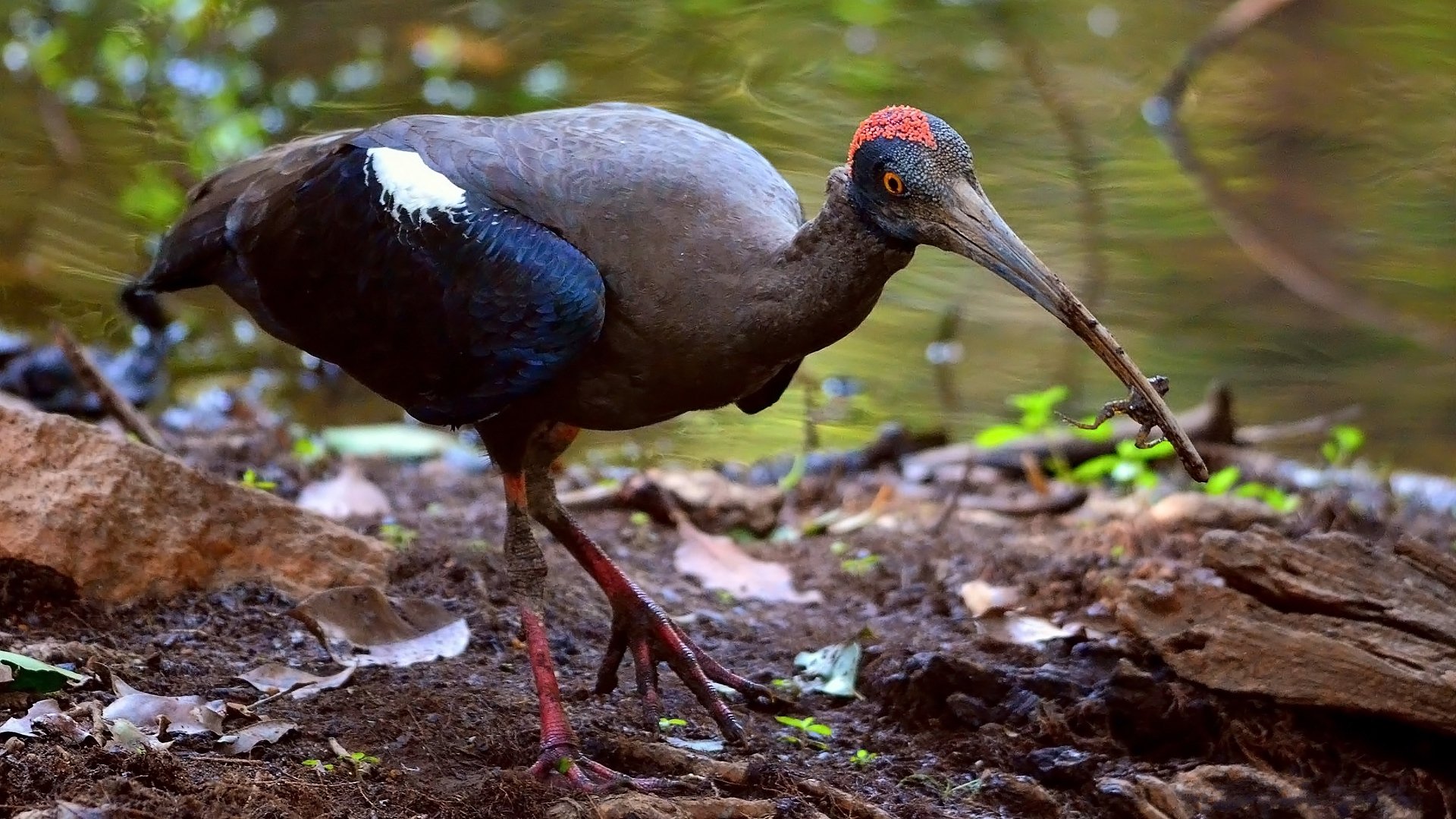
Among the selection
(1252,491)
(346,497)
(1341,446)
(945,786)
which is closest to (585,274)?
(945,786)

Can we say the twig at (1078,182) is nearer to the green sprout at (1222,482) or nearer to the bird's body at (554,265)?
the green sprout at (1222,482)

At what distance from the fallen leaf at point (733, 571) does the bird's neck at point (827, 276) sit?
6.48 feet

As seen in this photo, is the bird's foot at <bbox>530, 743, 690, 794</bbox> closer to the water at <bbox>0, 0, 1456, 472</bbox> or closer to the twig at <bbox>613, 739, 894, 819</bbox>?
the twig at <bbox>613, 739, 894, 819</bbox>

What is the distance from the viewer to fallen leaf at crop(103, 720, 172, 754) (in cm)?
280

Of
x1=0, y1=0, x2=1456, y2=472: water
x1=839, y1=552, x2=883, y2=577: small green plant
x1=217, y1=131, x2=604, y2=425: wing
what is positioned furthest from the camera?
x1=0, y1=0, x2=1456, y2=472: water

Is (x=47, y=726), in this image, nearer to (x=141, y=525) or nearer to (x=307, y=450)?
(x=141, y=525)

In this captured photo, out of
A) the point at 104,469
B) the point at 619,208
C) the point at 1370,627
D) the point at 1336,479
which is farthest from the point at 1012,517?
the point at 104,469

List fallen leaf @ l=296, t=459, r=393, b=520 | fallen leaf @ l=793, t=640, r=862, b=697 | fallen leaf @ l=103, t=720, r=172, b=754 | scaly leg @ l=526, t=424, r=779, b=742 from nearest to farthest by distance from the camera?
fallen leaf @ l=103, t=720, r=172, b=754
scaly leg @ l=526, t=424, r=779, b=742
fallen leaf @ l=793, t=640, r=862, b=697
fallen leaf @ l=296, t=459, r=393, b=520

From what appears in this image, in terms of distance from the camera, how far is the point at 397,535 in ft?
16.4

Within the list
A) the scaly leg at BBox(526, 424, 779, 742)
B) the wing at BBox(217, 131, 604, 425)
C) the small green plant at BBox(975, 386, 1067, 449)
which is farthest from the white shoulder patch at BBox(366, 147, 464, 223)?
the small green plant at BBox(975, 386, 1067, 449)

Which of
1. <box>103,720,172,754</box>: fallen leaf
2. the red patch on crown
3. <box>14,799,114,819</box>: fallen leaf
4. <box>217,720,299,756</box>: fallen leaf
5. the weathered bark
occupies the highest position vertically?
the red patch on crown

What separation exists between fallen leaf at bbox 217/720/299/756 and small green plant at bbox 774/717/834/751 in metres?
1.28

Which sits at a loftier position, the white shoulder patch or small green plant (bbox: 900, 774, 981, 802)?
the white shoulder patch

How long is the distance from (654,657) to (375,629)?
0.80m
